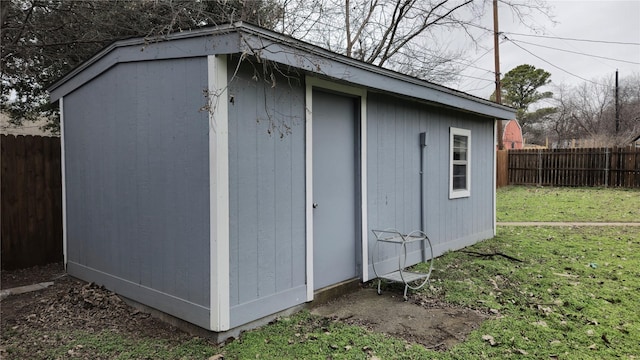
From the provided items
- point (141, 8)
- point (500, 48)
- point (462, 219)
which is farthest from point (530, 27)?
point (141, 8)

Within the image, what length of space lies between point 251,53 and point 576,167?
1630 cm

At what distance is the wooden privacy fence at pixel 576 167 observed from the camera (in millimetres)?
14453

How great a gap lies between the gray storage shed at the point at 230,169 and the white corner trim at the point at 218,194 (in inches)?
0.4

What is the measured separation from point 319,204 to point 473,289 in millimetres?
2029

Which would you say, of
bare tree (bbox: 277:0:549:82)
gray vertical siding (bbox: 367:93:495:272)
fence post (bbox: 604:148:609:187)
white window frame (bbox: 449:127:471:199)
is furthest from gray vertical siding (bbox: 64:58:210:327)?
fence post (bbox: 604:148:609:187)

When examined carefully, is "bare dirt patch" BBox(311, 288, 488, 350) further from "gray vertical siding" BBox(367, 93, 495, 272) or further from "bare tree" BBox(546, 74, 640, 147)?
"bare tree" BBox(546, 74, 640, 147)

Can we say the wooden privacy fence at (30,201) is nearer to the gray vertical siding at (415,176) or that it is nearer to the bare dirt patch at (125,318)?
the bare dirt patch at (125,318)

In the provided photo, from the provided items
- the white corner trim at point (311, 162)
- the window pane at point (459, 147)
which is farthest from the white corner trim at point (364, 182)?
the window pane at point (459, 147)

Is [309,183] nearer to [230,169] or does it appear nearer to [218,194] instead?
[230,169]

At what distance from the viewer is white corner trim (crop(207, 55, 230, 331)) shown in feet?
10.4

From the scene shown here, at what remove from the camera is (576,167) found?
15508mm

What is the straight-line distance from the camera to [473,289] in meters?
4.52

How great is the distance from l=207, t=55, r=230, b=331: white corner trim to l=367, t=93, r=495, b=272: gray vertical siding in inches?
83.2

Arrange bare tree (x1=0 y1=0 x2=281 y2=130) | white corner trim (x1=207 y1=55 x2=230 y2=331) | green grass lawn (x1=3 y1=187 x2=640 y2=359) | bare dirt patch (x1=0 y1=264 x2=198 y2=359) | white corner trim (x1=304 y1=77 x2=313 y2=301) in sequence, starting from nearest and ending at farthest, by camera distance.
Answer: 1. green grass lawn (x1=3 y1=187 x2=640 y2=359)
2. white corner trim (x1=207 y1=55 x2=230 y2=331)
3. bare dirt patch (x1=0 y1=264 x2=198 y2=359)
4. white corner trim (x1=304 y1=77 x2=313 y2=301)
5. bare tree (x1=0 y1=0 x2=281 y2=130)
